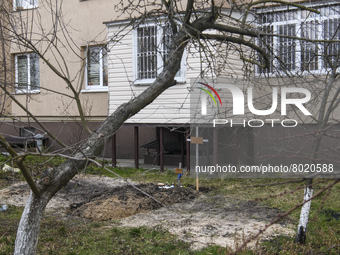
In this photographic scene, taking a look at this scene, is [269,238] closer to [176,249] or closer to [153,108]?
[176,249]

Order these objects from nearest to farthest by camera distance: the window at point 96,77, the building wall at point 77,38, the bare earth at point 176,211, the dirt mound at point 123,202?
the bare earth at point 176,211 → the dirt mound at point 123,202 → the building wall at point 77,38 → the window at point 96,77

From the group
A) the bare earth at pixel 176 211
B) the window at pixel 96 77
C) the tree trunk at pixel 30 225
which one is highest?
the window at pixel 96 77

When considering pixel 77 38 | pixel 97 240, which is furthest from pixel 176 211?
pixel 77 38

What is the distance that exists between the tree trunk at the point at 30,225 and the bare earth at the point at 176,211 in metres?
2.20

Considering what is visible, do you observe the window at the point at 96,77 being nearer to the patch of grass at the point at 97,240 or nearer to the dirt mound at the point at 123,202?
the dirt mound at the point at 123,202

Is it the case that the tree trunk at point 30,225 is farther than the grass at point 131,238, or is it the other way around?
the grass at point 131,238

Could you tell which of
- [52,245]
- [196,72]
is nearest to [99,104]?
[196,72]

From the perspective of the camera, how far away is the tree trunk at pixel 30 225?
4559 mm

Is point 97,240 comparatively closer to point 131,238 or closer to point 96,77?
point 131,238

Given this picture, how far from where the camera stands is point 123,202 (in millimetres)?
7961

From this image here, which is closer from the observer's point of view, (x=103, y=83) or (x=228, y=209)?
(x=228, y=209)

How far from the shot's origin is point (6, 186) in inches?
→ 401

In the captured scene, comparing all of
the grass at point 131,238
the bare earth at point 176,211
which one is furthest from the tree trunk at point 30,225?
the bare earth at point 176,211

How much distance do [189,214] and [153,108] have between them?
17.9 feet
